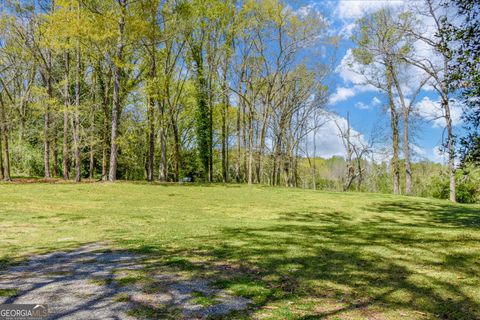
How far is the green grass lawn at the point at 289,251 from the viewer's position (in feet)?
15.6

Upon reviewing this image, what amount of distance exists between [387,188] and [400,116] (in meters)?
37.4

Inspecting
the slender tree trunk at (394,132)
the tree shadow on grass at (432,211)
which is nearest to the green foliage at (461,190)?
the slender tree trunk at (394,132)

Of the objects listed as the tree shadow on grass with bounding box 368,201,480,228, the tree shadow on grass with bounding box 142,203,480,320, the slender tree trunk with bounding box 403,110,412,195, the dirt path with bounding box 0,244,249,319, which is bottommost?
the tree shadow on grass with bounding box 368,201,480,228

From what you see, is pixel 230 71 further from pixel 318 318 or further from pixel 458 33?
pixel 318 318

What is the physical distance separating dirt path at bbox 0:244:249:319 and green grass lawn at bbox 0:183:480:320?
1.33ft

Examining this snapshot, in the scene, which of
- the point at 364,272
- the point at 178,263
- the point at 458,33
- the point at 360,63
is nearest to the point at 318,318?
the point at 364,272

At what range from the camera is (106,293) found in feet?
15.4

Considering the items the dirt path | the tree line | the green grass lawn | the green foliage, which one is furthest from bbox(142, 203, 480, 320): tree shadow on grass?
the green foliage

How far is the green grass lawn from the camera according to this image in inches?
187

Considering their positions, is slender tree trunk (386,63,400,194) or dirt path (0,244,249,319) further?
slender tree trunk (386,63,400,194)

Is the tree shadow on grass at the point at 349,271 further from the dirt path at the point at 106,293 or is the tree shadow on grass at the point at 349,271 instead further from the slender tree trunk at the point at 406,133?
the slender tree trunk at the point at 406,133
